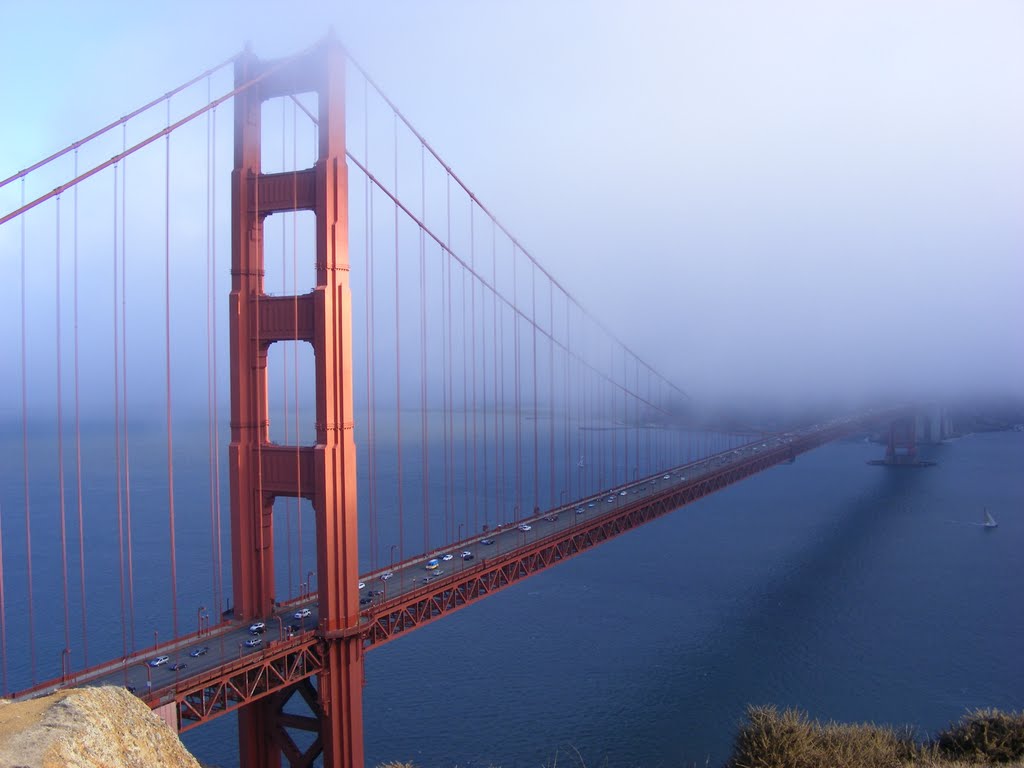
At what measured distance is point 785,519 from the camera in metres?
31.4

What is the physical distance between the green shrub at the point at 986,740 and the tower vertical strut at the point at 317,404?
615cm

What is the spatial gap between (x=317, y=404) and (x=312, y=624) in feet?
8.80

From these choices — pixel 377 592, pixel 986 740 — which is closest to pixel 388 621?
pixel 377 592

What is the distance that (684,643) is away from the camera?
17.3 m

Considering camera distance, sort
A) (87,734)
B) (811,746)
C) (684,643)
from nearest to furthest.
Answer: (87,734) → (811,746) → (684,643)

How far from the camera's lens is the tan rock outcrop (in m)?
3.14

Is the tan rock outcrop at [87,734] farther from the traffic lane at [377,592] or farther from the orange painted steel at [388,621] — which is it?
the traffic lane at [377,592]

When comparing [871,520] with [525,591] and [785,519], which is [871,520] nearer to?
[785,519]

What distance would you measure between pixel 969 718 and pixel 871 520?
26.0 m

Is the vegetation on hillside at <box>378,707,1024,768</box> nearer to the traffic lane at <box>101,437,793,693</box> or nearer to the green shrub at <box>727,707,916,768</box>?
the green shrub at <box>727,707,916,768</box>

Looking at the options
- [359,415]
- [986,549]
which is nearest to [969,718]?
[986,549]

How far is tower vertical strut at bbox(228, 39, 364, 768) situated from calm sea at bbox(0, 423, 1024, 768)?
4.24 m

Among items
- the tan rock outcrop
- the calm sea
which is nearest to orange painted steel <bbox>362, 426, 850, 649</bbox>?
the calm sea

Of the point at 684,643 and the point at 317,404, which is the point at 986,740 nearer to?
the point at 317,404
